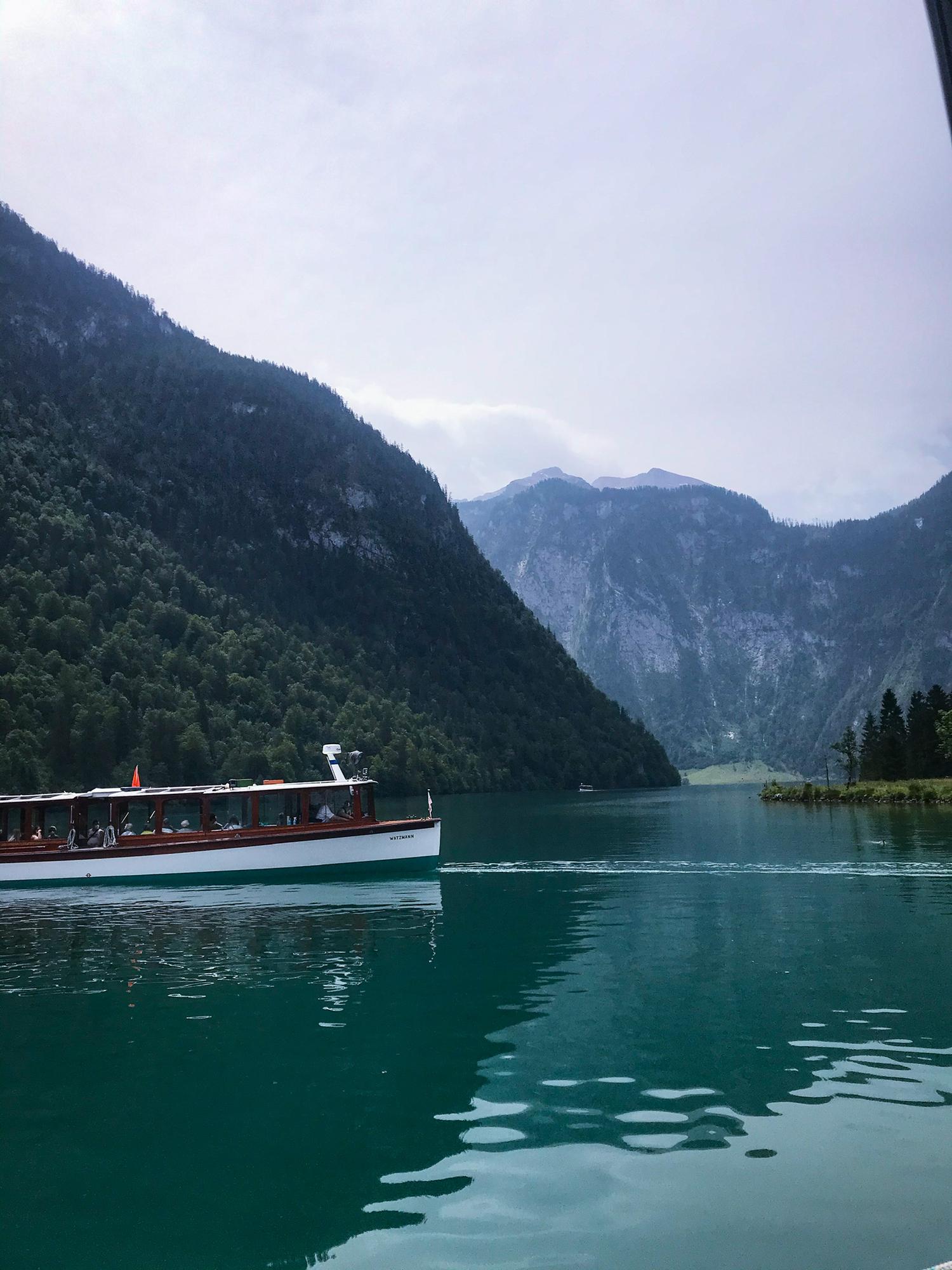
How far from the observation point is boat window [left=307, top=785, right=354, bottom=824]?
4719 cm

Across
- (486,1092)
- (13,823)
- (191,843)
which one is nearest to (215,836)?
(191,843)

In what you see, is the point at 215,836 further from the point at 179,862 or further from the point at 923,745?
the point at 923,745

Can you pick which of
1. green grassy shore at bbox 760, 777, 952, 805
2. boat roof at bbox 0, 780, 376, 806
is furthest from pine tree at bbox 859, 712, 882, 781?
boat roof at bbox 0, 780, 376, 806

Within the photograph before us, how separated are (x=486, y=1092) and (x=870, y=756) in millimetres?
137254

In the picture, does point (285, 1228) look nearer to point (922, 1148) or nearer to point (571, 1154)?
point (571, 1154)

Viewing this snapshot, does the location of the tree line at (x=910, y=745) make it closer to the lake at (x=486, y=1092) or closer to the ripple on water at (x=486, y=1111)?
the lake at (x=486, y=1092)

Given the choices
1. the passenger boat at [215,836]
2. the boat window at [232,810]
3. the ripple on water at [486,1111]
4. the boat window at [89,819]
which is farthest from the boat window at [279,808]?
the ripple on water at [486,1111]

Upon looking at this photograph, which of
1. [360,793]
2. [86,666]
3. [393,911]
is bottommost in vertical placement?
[393,911]

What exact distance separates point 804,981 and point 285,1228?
1477 centimetres

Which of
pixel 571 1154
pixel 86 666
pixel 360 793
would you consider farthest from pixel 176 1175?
pixel 86 666

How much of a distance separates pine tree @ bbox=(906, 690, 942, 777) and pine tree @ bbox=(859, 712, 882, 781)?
5385 millimetres

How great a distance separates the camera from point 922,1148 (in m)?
11.4

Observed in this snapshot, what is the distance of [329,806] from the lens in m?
47.7

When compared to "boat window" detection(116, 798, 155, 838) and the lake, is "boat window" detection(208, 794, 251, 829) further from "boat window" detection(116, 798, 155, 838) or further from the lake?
the lake
